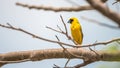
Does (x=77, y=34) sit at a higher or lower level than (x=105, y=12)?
lower

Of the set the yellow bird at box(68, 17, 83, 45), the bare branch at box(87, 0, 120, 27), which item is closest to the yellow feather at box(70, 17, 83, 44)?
the yellow bird at box(68, 17, 83, 45)

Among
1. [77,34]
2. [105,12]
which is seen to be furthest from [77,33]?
[105,12]

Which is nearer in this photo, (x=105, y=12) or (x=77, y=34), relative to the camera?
(x=105, y=12)

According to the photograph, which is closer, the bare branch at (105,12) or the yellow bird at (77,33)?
the bare branch at (105,12)

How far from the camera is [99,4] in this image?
486 millimetres

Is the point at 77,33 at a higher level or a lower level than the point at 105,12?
lower

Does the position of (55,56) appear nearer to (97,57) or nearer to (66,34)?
(97,57)

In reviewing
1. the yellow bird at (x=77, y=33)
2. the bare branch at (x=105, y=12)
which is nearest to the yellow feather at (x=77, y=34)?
the yellow bird at (x=77, y=33)

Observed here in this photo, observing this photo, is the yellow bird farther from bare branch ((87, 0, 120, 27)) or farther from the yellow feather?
bare branch ((87, 0, 120, 27))

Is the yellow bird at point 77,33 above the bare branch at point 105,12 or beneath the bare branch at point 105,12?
beneath

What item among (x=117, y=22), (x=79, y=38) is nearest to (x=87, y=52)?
(x=117, y=22)

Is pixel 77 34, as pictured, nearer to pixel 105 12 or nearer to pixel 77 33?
pixel 77 33

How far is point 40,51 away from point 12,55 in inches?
13.4

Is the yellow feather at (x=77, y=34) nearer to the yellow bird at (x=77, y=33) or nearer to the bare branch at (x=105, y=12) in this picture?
the yellow bird at (x=77, y=33)
